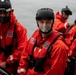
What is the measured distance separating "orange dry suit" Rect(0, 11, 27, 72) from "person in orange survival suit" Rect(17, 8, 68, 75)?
0.42 metres

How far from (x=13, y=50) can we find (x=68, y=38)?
147cm

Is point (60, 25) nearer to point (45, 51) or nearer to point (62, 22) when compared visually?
point (62, 22)

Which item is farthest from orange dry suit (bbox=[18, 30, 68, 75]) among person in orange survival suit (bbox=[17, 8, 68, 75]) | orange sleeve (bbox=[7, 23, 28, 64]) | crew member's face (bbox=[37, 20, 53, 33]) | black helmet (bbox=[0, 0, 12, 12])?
black helmet (bbox=[0, 0, 12, 12])

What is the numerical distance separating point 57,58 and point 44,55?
0.50 feet

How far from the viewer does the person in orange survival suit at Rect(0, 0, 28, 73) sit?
4.40 metres

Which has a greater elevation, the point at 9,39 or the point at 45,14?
the point at 45,14

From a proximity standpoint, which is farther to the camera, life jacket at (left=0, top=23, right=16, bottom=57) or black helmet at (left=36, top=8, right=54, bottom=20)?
life jacket at (left=0, top=23, right=16, bottom=57)

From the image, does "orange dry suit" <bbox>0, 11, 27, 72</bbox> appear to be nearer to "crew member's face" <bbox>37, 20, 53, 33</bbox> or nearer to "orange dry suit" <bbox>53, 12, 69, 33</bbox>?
"crew member's face" <bbox>37, 20, 53, 33</bbox>

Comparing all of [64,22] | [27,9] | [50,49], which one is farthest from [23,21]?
[50,49]

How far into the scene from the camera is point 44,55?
3807 mm

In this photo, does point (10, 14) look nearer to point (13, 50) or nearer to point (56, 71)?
point (13, 50)

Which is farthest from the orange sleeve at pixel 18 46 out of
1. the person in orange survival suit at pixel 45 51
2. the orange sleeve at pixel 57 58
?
the orange sleeve at pixel 57 58

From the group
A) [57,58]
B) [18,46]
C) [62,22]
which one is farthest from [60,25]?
[57,58]

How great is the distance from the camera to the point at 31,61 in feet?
13.0
